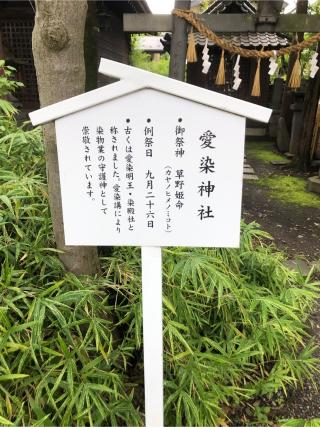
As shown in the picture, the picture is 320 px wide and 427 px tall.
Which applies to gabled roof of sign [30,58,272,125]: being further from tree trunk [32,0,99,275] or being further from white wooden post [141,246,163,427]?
white wooden post [141,246,163,427]

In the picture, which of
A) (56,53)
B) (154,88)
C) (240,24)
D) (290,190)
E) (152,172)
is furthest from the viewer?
(290,190)

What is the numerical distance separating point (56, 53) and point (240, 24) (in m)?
3.45

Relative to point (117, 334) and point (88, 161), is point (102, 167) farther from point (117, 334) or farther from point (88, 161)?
point (117, 334)

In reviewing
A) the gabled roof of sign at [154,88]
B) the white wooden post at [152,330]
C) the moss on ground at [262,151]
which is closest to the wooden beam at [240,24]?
the gabled roof of sign at [154,88]

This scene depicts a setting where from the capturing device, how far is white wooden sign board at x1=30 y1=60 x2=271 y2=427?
4.93ft

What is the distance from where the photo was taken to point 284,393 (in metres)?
2.56

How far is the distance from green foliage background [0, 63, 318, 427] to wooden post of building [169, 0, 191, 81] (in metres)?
2.06

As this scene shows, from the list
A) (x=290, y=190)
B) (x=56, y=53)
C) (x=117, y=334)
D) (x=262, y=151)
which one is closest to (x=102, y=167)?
(x=56, y=53)

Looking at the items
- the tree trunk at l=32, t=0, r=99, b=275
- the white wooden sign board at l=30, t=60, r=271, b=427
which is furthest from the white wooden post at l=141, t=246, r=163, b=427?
the tree trunk at l=32, t=0, r=99, b=275

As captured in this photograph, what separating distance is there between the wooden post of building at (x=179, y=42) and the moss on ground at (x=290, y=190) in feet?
11.3

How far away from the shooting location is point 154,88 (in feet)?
4.88

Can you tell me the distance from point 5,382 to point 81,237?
3.10ft

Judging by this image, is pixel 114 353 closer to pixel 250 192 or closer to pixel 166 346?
pixel 166 346

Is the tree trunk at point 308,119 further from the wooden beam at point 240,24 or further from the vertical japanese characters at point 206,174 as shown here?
the vertical japanese characters at point 206,174
